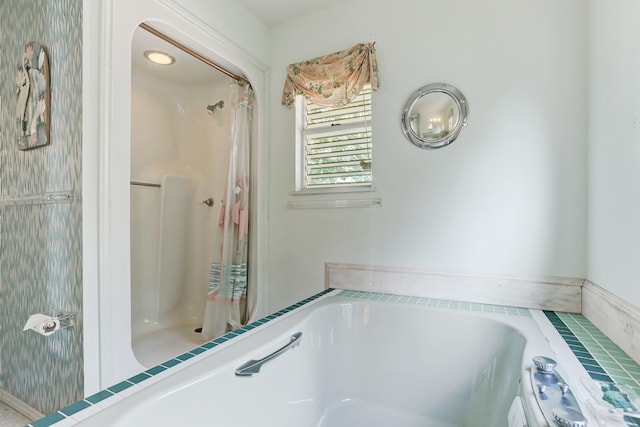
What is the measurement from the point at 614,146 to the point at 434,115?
753 mm

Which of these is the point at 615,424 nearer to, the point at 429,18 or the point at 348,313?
the point at 348,313

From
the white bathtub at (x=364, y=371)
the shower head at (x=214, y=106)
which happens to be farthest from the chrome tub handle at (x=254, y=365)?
the shower head at (x=214, y=106)

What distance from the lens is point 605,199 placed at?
1.16 metres

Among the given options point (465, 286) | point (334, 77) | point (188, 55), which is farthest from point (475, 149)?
point (188, 55)

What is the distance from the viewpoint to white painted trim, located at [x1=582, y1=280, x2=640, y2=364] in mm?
916

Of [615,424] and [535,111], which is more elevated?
[535,111]

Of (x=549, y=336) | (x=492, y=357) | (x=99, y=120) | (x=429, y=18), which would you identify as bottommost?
(x=492, y=357)

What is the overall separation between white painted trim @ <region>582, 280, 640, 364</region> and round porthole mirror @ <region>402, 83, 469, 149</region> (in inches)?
Result: 35.6

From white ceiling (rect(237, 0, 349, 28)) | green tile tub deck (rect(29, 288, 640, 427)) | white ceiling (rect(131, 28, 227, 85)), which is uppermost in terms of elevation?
white ceiling (rect(237, 0, 349, 28))

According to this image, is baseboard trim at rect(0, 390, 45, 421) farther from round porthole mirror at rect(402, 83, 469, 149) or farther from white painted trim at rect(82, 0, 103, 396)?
round porthole mirror at rect(402, 83, 469, 149)

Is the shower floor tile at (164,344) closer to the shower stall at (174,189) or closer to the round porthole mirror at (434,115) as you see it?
the shower stall at (174,189)

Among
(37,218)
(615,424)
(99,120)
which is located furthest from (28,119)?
(615,424)

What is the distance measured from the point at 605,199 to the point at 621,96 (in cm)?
37

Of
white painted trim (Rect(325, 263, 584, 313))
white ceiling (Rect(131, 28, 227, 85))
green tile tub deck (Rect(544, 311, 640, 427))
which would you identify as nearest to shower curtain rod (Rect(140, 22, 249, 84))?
white ceiling (Rect(131, 28, 227, 85))
